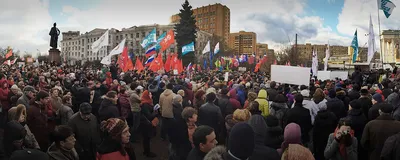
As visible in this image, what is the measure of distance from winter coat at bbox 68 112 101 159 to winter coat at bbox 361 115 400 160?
4.56 m

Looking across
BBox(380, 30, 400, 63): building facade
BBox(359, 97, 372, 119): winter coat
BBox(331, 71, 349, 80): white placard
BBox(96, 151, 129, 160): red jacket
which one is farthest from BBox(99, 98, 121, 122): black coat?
BBox(380, 30, 400, 63): building facade

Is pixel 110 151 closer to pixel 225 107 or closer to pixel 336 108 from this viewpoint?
pixel 225 107

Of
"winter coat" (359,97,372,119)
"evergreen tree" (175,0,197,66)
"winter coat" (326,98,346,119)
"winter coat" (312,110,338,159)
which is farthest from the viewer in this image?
"evergreen tree" (175,0,197,66)

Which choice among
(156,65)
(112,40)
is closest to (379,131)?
(156,65)

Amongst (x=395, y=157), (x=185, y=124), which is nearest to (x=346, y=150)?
(x=395, y=157)

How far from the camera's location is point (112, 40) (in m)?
106

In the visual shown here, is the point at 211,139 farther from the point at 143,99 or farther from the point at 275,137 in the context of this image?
the point at 143,99

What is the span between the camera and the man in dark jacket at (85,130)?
4777 mm

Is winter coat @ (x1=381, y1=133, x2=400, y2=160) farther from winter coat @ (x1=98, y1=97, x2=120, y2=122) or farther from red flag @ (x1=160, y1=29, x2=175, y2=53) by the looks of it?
red flag @ (x1=160, y1=29, x2=175, y2=53)

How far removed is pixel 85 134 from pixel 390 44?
199 ft

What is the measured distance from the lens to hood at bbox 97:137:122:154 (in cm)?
325

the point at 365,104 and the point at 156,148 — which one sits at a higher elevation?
the point at 365,104

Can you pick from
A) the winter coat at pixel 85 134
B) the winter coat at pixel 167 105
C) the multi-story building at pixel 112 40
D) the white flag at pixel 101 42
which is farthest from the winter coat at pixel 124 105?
the multi-story building at pixel 112 40

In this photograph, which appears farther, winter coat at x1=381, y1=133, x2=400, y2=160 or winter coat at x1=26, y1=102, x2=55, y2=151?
winter coat at x1=26, y1=102, x2=55, y2=151
